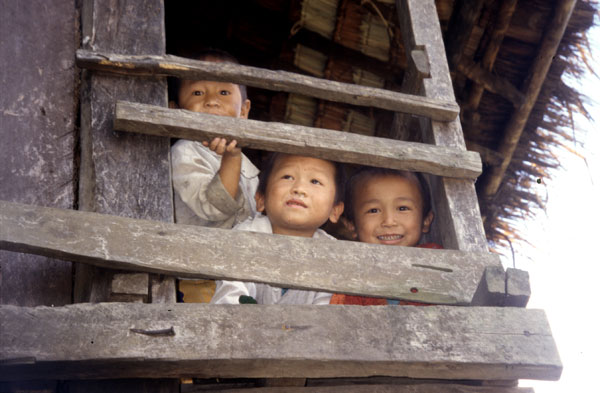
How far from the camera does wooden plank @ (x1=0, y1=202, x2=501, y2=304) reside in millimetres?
1703

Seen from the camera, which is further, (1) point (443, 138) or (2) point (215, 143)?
(1) point (443, 138)

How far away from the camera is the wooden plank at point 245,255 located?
5.59 feet

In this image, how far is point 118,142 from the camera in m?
2.10

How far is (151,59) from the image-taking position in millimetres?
2289

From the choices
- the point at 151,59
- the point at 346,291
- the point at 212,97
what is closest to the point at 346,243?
the point at 346,291

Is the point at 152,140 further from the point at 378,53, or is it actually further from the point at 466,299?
the point at 378,53

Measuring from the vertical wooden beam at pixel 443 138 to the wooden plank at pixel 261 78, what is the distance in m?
0.08

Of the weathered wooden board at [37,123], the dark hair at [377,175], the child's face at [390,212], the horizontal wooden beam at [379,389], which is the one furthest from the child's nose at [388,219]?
the weathered wooden board at [37,123]

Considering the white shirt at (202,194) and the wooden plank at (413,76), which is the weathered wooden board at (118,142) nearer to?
the white shirt at (202,194)

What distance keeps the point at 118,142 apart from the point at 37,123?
32 cm

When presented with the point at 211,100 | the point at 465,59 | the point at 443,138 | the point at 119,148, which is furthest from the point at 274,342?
the point at 465,59

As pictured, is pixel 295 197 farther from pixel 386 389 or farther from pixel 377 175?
pixel 386 389

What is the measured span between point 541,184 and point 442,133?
187cm

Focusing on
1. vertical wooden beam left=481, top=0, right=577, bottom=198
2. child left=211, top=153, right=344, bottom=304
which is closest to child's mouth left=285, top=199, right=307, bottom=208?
child left=211, top=153, right=344, bottom=304
